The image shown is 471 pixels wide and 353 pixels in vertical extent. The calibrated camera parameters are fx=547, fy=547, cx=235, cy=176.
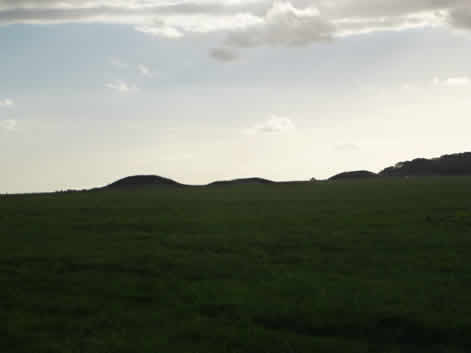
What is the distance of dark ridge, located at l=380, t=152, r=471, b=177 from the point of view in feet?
595

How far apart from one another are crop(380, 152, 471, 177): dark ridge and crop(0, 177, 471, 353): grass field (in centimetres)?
16046

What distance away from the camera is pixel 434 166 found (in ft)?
613

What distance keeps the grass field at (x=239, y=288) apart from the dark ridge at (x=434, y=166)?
526 feet

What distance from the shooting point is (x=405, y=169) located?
623 feet

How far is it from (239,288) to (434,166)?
184 metres

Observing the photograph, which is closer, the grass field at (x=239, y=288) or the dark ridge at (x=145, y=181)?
the grass field at (x=239, y=288)

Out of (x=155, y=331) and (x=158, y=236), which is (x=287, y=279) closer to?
(x=155, y=331)

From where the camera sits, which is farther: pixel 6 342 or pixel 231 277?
pixel 231 277

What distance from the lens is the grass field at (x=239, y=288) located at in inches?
490

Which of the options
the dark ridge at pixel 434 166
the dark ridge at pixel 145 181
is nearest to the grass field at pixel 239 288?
the dark ridge at pixel 145 181

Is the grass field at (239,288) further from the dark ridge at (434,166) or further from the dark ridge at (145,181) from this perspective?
the dark ridge at (434,166)

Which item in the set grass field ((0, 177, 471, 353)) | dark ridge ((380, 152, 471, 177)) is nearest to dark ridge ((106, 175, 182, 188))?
dark ridge ((380, 152, 471, 177))

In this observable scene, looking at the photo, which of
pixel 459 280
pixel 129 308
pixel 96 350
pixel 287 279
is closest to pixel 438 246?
pixel 459 280

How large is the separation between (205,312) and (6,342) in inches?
189
